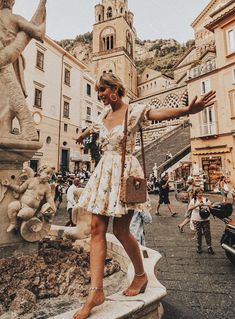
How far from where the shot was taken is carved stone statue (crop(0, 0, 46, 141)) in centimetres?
286

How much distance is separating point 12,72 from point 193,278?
12.7 feet

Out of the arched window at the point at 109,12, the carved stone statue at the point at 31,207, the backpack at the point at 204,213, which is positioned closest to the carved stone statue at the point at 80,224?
the carved stone statue at the point at 31,207

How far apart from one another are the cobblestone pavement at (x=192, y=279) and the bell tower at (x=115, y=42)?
172 ft

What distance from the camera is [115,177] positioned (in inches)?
73.5

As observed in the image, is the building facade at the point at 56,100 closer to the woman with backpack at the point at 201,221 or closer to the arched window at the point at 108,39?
the woman with backpack at the point at 201,221

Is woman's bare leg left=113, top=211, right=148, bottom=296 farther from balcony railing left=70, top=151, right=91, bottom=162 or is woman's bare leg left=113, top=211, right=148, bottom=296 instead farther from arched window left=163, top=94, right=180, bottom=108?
arched window left=163, top=94, right=180, bottom=108

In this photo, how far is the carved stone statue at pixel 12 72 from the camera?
2861 millimetres

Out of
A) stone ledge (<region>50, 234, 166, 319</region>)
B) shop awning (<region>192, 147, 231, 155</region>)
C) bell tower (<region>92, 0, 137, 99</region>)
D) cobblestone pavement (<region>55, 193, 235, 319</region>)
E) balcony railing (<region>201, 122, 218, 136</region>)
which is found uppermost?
bell tower (<region>92, 0, 137, 99</region>)

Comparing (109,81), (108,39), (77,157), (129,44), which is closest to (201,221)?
(109,81)

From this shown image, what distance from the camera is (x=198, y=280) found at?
3713 mm

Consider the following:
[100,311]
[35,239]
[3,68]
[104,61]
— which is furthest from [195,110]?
[104,61]

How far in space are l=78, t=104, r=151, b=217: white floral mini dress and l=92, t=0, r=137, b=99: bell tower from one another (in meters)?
55.3

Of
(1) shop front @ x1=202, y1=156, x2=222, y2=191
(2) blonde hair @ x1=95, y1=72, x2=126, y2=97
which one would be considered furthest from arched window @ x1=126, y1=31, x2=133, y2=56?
(2) blonde hair @ x1=95, y1=72, x2=126, y2=97

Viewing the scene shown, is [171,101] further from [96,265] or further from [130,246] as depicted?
[96,265]
